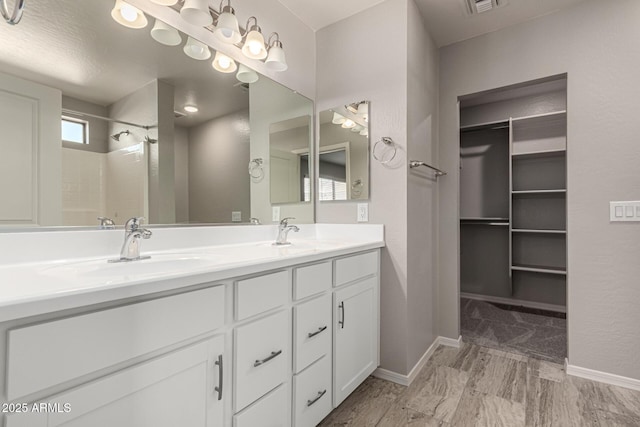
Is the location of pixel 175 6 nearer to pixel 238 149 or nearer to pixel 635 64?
pixel 238 149

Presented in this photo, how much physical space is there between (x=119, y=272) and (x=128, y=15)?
1014 millimetres

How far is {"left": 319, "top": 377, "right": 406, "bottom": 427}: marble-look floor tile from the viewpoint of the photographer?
149cm

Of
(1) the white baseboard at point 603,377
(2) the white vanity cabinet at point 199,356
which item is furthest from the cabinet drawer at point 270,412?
Answer: (1) the white baseboard at point 603,377

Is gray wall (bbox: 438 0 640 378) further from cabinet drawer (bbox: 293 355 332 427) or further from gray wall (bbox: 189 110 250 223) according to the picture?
gray wall (bbox: 189 110 250 223)

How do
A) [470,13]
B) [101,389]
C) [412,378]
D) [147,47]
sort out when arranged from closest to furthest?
1. [101,389]
2. [147,47]
3. [412,378]
4. [470,13]

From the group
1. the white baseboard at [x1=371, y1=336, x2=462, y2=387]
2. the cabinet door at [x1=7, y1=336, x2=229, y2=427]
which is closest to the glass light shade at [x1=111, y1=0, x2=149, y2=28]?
the cabinet door at [x1=7, y1=336, x2=229, y2=427]

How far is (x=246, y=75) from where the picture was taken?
172cm

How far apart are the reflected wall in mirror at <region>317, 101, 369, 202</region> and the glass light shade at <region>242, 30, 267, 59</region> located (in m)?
0.63

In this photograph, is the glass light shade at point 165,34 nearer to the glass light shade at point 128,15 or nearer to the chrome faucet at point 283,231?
the glass light shade at point 128,15

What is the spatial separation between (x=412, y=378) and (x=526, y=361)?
892 millimetres

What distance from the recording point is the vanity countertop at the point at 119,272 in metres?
0.59

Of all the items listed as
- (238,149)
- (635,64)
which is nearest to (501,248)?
(635,64)

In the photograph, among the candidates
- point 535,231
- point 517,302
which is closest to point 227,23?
point 535,231

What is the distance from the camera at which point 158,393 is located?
2.48ft
